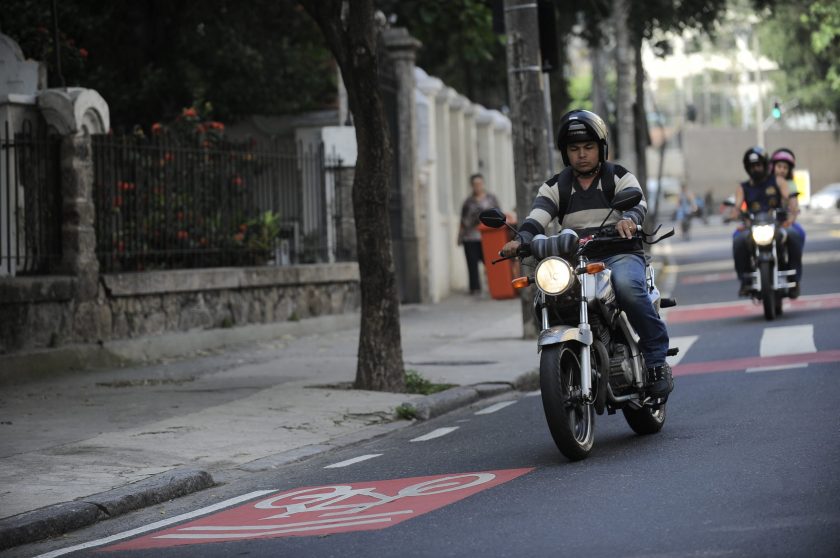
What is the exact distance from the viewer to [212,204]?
17156mm

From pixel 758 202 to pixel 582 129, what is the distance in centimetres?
872

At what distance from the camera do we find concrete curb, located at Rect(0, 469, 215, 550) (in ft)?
23.7

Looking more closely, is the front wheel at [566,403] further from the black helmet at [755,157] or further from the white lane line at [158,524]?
the black helmet at [755,157]

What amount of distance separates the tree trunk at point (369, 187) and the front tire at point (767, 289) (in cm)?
566

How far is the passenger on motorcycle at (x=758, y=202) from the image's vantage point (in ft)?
56.2

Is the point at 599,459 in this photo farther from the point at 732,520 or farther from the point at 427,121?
the point at 427,121

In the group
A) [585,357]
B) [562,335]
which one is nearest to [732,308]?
[585,357]

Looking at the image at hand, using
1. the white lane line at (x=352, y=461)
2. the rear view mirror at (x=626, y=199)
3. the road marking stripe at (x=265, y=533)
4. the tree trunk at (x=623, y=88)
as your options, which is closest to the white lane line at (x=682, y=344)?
the white lane line at (x=352, y=461)

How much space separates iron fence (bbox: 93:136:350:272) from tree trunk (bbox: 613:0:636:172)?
1631 cm

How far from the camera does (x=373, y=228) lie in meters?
12.4

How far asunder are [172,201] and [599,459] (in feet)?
29.0

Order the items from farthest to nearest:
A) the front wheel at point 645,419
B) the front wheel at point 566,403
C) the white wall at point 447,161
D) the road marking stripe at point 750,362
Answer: the white wall at point 447,161
the road marking stripe at point 750,362
the front wheel at point 645,419
the front wheel at point 566,403

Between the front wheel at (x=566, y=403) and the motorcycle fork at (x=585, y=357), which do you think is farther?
the motorcycle fork at (x=585, y=357)

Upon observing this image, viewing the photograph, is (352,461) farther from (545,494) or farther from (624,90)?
(624,90)
